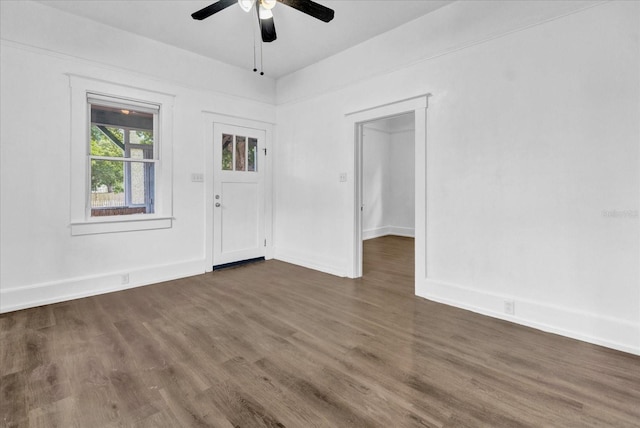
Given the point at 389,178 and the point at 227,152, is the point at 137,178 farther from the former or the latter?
the point at 389,178

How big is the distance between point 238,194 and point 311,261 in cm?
153

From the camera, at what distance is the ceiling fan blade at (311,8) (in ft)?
7.89

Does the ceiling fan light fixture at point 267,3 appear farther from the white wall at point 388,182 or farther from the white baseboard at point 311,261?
the white wall at point 388,182

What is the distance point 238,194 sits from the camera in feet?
16.5

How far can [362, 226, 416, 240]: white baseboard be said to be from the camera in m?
7.81

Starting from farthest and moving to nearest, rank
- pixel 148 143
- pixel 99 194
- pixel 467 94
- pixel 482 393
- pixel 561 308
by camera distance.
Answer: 1. pixel 148 143
2. pixel 99 194
3. pixel 467 94
4. pixel 561 308
5. pixel 482 393

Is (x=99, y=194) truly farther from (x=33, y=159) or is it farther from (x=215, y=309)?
(x=215, y=309)

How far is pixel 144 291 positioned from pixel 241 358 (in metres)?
2.14

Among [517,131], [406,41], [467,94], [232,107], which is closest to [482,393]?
[517,131]

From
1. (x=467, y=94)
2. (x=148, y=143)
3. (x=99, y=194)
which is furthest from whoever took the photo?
(x=148, y=143)

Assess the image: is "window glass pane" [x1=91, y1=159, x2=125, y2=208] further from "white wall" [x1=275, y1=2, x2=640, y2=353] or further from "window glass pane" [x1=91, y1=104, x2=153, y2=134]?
"white wall" [x1=275, y1=2, x2=640, y2=353]

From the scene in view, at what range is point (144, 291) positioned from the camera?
3814mm

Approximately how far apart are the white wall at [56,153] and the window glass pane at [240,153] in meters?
0.86

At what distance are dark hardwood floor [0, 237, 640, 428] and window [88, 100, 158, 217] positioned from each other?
1247mm
